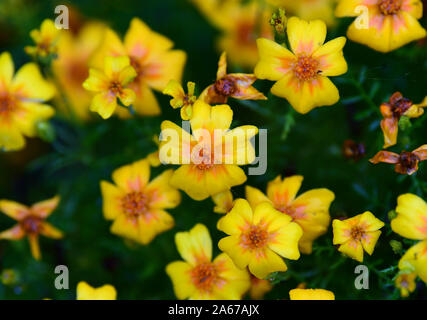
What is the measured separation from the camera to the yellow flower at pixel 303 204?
3.36ft

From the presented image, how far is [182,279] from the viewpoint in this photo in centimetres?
108

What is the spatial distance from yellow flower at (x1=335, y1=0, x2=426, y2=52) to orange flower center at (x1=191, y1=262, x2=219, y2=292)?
0.55 meters

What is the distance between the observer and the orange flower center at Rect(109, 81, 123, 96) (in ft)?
3.44

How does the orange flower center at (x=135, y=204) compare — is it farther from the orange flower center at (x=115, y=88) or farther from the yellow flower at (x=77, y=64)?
the yellow flower at (x=77, y=64)

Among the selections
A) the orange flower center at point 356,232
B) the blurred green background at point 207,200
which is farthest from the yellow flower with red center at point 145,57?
the orange flower center at point 356,232

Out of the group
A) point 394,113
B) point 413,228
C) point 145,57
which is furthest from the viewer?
point 145,57

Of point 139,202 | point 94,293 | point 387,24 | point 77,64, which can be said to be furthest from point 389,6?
point 77,64

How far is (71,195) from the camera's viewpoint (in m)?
1.46

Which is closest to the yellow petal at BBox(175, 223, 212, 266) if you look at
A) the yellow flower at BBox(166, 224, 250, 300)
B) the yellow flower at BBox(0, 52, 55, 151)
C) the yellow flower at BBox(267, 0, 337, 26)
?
the yellow flower at BBox(166, 224, 250, 300)

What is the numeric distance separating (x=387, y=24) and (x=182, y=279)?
66cm

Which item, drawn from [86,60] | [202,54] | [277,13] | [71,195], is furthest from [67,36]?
[277,13]

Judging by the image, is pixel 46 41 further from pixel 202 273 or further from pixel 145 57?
pixel 202 273

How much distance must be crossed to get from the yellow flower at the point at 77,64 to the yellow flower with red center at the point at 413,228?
1.02 m

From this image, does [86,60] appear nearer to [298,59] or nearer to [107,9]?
[107,9]
